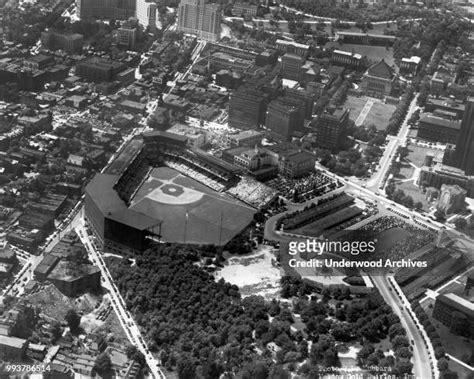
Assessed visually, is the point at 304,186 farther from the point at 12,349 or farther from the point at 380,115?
the point at 12,349

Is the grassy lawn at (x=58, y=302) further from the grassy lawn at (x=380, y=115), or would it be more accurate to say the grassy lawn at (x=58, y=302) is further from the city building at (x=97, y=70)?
the grassy lawn at (x=380, y=115)

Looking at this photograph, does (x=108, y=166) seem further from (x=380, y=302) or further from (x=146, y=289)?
(x=380, y=302)

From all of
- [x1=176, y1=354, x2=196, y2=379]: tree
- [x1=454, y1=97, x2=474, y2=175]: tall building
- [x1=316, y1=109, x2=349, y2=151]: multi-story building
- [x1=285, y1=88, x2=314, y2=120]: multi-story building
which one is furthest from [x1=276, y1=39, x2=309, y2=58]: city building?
[x1=176, y1=354, x2=196, y2=379]: tree

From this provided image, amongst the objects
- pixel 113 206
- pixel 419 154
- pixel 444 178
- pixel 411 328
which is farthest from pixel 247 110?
pixel 411 328

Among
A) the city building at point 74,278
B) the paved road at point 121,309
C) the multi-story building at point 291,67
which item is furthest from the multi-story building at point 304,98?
the city building at point 74,278

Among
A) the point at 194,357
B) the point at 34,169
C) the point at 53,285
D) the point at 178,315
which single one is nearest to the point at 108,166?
the point at 34,169

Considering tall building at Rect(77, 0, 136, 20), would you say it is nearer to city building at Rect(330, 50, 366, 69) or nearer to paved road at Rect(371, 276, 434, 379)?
city building at Rect(330, 50, 366, 69)
